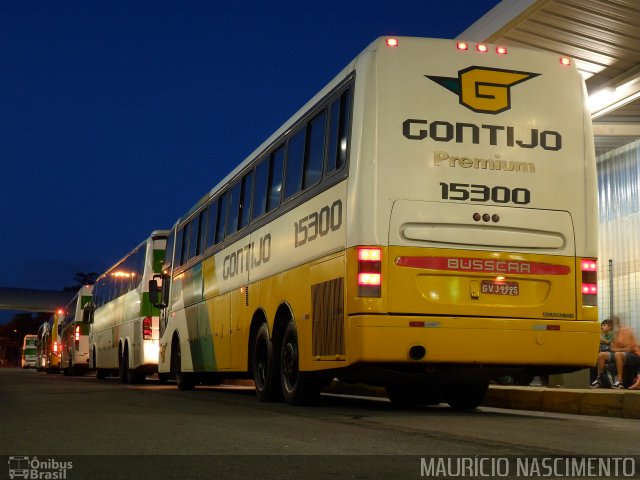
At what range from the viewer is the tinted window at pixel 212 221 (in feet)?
53.1

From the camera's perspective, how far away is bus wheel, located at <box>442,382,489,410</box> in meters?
12.2

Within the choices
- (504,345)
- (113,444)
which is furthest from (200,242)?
(113,444)

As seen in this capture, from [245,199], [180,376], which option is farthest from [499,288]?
[180,376]

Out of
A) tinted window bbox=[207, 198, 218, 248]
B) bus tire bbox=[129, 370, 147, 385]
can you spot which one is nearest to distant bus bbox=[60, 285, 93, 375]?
bus tire bbox=[129, 370, 147, 385]

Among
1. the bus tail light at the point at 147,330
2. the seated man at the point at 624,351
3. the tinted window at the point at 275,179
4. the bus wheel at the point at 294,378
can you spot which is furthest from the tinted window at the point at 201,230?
the seated man at the point at 624,351

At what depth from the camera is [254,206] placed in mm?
13648

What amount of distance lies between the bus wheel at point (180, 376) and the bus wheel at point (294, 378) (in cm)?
663

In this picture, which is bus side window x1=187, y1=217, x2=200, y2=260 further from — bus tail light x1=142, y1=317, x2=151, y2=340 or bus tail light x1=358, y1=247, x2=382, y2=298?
bus tail light x1=358, y1=247, x2=382, y2=298

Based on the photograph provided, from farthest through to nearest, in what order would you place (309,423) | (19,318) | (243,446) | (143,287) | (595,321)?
(19,318) → (143,287) → (595,321) → (309,423) → (243,446)

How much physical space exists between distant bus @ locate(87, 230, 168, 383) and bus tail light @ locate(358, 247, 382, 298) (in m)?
13.4

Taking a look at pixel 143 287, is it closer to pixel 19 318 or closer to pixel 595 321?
pixel 595 321

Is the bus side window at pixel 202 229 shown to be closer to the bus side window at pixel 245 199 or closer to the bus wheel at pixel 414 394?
the bus side window at pixel 245 199

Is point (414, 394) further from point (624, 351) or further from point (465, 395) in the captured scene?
point (624, 351)

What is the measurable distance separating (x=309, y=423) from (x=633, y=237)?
1282 cm
